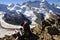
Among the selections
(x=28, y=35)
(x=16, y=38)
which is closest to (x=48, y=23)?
(x=28, y=35)

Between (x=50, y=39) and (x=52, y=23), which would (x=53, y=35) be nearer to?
(x=50, y=39)

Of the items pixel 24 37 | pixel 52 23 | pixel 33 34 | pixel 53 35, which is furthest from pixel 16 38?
pixel 52 23

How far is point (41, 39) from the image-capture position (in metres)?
51.1

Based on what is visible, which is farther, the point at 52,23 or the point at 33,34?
the point at 52,23

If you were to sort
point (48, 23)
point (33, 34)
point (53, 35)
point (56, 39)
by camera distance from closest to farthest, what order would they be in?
point (56, 39), point (53, 35), point (33, 34), point (48, 23)

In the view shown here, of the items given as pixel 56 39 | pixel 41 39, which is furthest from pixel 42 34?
pixel 56 39

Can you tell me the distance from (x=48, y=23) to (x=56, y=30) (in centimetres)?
599

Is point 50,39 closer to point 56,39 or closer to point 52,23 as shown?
point 56,39

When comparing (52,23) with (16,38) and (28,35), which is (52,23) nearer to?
(28,35)

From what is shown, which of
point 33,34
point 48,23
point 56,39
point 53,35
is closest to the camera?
point 56,39

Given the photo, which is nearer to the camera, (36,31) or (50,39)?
(50,39)

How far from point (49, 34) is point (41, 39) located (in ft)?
9.10

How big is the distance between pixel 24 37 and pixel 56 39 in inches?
388

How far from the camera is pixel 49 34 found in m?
51.4
